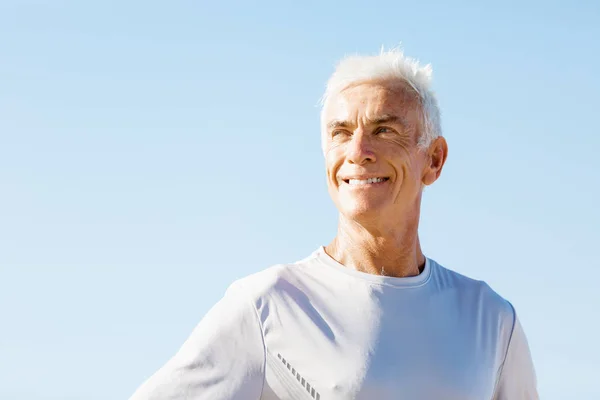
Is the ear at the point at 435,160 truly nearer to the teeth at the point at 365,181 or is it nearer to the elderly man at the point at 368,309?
the elderly man at the point at 368,309

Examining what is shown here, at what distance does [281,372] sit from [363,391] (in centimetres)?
38

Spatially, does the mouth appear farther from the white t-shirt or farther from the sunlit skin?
the white t-shirt

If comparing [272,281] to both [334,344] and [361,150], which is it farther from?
[361,150]

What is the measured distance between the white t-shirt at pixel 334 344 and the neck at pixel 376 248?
69mm

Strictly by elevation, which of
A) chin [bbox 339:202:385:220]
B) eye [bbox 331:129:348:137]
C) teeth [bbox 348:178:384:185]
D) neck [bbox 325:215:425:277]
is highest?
eye [bbox 331:129:348:137]

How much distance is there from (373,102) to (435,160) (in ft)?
1.63

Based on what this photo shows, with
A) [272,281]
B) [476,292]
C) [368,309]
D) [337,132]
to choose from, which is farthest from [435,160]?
[272,281]

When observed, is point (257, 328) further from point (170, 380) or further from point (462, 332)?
point (462, 332)

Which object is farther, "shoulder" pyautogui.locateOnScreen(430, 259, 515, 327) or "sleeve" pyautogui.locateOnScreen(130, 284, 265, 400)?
"shoulder" pyautogui.locateOnScreen(430, 259, 515, 327)

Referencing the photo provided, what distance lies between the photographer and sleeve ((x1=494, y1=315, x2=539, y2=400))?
5.21 meters

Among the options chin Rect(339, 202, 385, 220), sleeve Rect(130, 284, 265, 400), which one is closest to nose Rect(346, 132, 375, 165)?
chin Rect(339, 202, 385, 220)

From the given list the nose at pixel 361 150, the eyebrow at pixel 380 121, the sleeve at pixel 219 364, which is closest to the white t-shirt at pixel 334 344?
the sleeve at pixel 219 364

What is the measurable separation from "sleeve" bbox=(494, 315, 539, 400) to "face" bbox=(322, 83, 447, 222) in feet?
2.81

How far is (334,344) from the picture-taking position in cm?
481
